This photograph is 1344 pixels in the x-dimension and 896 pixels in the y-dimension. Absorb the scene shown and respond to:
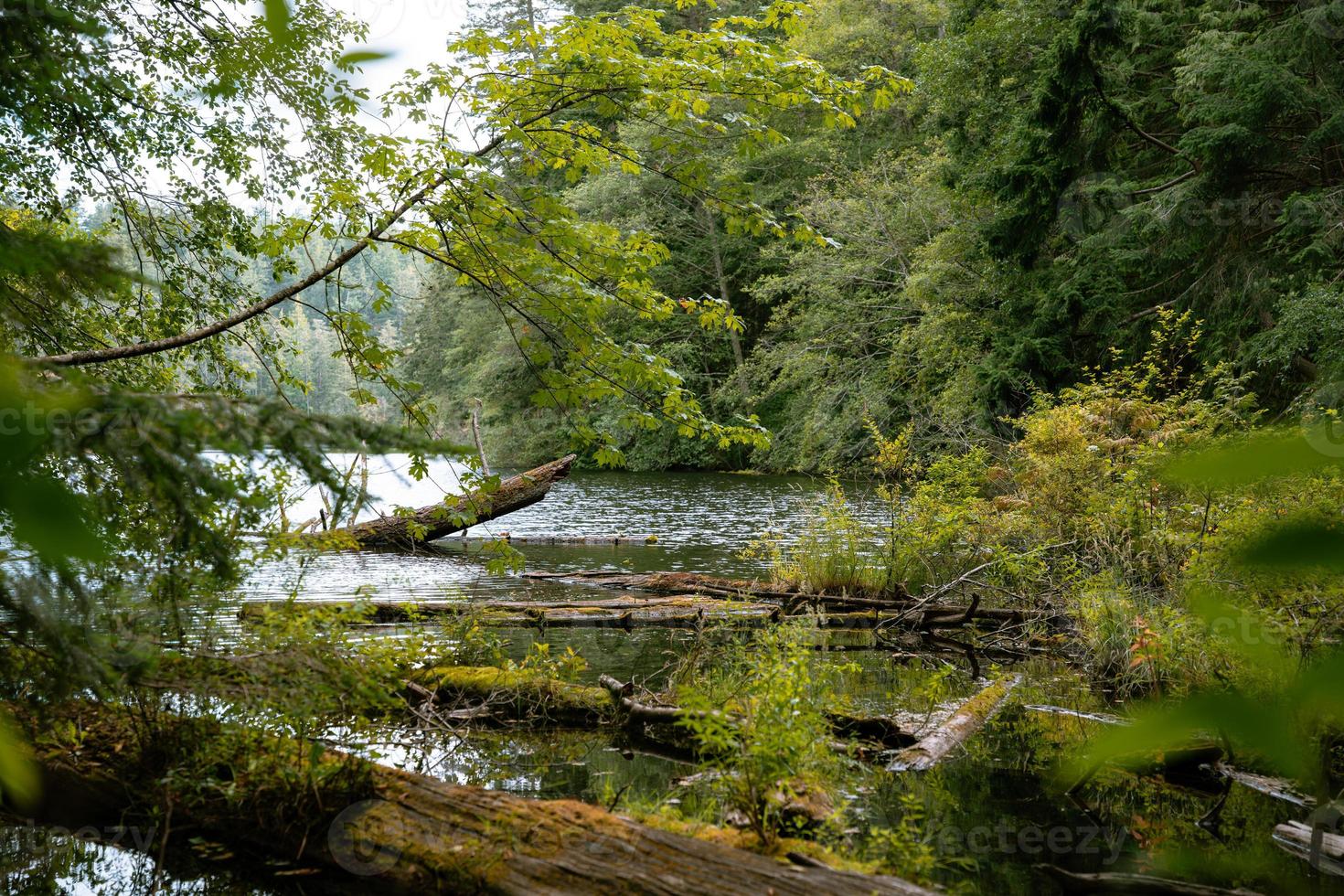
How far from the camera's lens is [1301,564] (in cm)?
59

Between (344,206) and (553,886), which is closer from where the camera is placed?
(553,886)

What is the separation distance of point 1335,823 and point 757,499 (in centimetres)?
1943

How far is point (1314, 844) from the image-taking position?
4.27 metres

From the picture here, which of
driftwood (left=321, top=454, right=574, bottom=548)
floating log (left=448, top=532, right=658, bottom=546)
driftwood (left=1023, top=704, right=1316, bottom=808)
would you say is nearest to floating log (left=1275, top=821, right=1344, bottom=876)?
driftwood (left=1023, top=704, right=1316, bottom=808)

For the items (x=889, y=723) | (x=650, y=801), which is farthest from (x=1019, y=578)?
(x=650, y=801)

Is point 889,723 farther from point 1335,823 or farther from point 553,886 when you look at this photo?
→ point 553,886

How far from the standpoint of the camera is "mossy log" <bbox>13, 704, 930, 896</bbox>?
3641 mm

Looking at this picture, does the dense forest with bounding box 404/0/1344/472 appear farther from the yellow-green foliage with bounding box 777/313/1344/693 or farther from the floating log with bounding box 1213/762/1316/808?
the floating log with bounding box 1213/762/1316/808

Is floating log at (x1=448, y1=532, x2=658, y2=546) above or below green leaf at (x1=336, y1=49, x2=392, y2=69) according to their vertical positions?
below

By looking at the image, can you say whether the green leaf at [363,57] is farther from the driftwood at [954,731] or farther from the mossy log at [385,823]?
the driftwood at [954,731]

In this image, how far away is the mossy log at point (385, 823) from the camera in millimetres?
3641

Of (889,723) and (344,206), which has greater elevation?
(344,206)

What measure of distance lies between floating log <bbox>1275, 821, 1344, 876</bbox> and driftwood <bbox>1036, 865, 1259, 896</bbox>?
66 centimetres

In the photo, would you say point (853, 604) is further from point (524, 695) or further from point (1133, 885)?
point (1133, 885)
